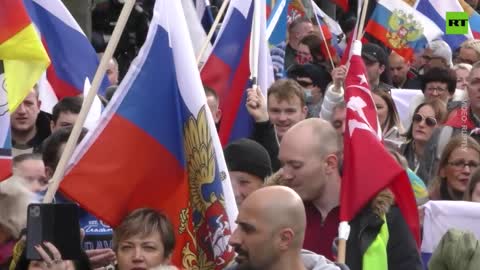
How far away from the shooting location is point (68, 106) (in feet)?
30.7

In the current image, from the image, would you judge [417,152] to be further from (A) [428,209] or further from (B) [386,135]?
(A) [428,209]

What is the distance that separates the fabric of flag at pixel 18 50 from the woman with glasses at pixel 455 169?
2528 mm

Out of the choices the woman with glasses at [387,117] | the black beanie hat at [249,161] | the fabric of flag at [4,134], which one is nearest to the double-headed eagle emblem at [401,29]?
the woman with glasses at [387,117]

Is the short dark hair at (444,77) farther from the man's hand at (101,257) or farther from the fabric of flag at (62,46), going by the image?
the man's hand at (101,257)

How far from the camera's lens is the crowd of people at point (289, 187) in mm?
6004

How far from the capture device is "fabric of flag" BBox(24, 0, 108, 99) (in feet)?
33.8

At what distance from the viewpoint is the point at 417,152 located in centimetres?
1098

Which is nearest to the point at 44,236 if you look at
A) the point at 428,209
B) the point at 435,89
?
the point at 428,209

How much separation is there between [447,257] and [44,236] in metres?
1.63

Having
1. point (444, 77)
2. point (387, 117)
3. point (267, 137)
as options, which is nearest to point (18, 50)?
point (267, 137)

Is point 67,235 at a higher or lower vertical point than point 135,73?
lower

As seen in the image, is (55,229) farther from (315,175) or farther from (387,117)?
(387,117)

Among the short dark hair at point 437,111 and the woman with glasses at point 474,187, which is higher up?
the short dark hair at point 437,111

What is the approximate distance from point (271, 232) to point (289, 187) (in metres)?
0.98
